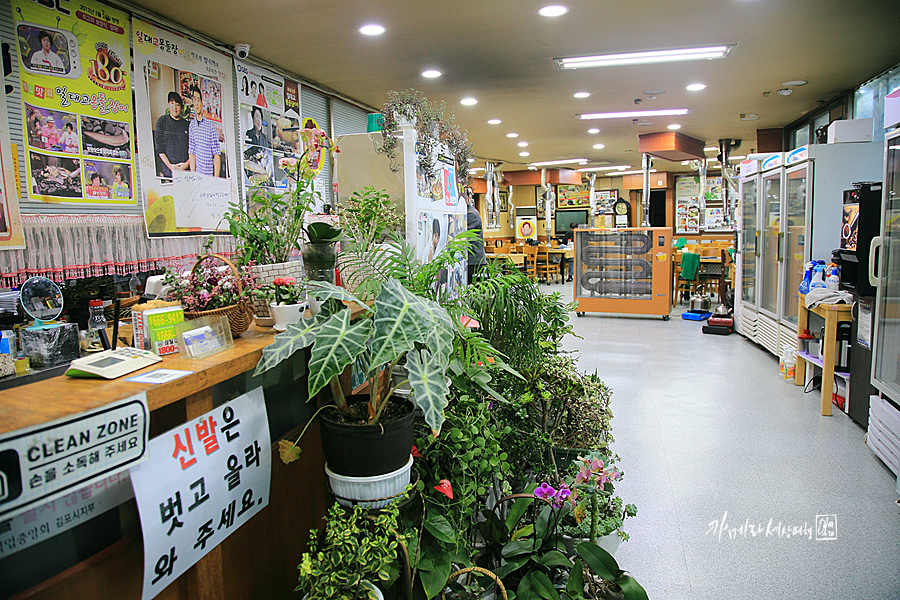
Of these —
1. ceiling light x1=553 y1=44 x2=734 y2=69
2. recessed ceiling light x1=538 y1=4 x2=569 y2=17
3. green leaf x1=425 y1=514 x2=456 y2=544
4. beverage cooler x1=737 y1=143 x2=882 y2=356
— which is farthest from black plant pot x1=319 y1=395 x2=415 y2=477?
beverage cooler x1=737 y1=143 x2=882 y2=356

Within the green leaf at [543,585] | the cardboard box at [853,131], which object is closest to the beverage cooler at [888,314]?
the cardboard box at [853,131]

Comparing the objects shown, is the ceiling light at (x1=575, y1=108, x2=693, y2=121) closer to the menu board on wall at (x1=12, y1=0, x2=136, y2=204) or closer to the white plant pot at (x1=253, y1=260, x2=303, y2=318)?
the menu board on wall at (x1=12, y1=0, x2=136, y2=204)

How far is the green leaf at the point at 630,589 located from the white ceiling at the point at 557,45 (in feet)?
11.1

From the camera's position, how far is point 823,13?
3.93 metres

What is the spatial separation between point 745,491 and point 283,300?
8.86ft

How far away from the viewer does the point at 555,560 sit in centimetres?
195

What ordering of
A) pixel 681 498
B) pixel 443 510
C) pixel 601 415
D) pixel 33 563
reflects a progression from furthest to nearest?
1. pixel 681 498
2. pixel 601 415
3. pixel 443 510
4. pixel 33 563

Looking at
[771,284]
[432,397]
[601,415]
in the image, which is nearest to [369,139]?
[601,415]

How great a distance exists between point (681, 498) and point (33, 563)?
9.27 ft

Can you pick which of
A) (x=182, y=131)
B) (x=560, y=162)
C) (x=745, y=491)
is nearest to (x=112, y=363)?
(x=745, y=491)

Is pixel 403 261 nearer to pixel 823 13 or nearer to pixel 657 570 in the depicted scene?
pixel 657 570

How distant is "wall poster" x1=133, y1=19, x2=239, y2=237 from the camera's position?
3709 millimetres

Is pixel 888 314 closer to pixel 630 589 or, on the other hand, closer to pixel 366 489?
pixel 630 589

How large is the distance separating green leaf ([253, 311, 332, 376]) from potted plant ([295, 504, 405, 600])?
0.40m
